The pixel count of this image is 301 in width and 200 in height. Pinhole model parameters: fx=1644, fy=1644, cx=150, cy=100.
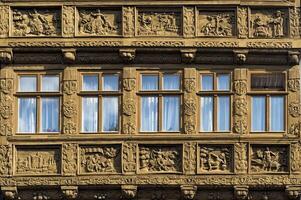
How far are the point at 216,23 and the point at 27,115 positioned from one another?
4.59m

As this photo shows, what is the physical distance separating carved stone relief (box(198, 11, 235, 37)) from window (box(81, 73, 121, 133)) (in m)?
2.15

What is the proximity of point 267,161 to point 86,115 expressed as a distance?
4054 mm

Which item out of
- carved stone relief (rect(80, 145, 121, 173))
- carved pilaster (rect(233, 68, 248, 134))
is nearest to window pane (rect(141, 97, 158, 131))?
carved stone relief (rect(80, 145, 121, 173))

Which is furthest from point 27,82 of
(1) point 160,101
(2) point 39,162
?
(1) point 160,101

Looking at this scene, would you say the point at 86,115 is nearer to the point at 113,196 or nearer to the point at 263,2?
the point at 113,196

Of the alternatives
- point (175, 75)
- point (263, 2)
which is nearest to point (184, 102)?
point (175, 75)

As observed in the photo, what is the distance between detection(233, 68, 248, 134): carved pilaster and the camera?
35.7 m

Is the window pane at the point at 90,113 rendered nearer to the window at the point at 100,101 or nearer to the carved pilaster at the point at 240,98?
the window at the point at 100,101

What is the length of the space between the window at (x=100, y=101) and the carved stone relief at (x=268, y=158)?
3099 millimetres

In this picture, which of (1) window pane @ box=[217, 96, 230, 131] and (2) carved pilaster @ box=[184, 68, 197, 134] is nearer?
(2) carved pilaster @ box=[184, 68, 197, 134]

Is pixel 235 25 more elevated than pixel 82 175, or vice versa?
pixel 235 25

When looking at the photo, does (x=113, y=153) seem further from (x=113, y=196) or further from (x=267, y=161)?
(x=267, y=161)

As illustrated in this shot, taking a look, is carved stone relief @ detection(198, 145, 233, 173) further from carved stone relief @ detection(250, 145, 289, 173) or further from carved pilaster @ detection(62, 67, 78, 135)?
carved pilaster @ detection(62, 67, 78, 135)

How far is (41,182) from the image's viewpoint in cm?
3525
